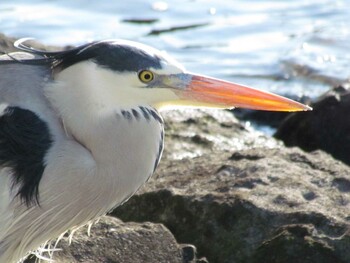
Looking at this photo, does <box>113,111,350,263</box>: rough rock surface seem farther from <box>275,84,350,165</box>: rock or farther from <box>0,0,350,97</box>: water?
<box>0,0,350,97</box>: water

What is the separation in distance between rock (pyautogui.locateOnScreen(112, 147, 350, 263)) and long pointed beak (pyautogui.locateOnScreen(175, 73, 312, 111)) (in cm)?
70

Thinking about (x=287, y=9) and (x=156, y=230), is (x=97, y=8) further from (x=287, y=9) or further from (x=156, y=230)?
(x=156, y=230)

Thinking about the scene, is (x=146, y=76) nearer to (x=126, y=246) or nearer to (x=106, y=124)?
(x=106, y=124)

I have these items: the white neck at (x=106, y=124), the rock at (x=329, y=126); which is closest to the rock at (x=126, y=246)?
the white neck at (x=106, y=124)

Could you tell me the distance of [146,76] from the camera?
4430mm

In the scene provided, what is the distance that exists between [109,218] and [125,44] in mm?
1118

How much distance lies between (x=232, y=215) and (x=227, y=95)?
92 cm

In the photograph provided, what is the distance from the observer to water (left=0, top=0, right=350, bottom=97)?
35.8 feet

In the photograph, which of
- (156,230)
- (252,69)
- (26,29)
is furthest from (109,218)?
(26,29)

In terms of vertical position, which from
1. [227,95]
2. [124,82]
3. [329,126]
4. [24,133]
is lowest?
[329,126]

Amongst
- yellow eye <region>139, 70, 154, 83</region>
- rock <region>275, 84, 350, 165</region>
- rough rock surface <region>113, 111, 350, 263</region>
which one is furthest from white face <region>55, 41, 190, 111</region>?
rock <region>275, 84, 350, 165</region>

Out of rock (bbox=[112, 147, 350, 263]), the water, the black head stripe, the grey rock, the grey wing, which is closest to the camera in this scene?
the black head stripe

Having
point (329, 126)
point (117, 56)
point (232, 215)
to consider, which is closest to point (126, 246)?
point (232, 215)

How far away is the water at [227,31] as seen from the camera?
10.9m
